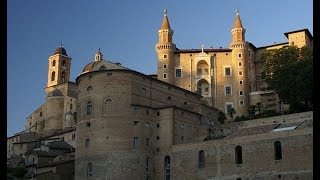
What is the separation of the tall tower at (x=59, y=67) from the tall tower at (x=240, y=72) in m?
32.0

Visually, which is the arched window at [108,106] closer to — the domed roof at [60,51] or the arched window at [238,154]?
the arched window at [238,154]

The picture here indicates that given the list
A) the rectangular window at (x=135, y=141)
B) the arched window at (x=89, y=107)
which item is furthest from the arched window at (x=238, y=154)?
the arched window at (x=89, y=107)

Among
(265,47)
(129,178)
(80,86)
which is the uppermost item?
(265,47)

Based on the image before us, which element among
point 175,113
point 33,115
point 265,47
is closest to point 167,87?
point 175,113

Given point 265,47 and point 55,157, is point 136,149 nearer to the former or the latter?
point 55,157

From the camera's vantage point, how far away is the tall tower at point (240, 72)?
7125 cm

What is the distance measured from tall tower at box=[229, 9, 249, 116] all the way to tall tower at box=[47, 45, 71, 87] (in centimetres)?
3198

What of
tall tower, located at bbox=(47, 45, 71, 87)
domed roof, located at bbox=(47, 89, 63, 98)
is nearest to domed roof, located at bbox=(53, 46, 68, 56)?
tall tower, located at bbox=(47, 45, 71, 87)

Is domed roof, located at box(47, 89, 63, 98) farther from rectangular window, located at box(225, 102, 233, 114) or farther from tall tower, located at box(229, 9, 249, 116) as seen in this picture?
tall tower, located at box(229, 9, 249, 116)

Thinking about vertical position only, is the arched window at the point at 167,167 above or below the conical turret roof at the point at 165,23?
below

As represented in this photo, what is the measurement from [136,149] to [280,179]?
48.0ft

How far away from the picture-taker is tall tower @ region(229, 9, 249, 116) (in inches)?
2805

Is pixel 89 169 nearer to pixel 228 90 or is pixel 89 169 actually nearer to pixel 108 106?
pixel 108 106

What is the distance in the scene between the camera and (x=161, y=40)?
2938 inches
